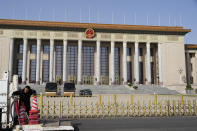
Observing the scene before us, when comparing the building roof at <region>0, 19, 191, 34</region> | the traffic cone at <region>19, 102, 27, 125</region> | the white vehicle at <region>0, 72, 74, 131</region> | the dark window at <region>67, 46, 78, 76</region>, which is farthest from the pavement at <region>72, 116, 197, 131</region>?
the dark window at <region>67, 46, 78, 76</region>

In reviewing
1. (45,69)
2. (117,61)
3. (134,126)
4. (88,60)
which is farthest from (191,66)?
(134,126)

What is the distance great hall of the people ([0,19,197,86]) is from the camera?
1892 inches

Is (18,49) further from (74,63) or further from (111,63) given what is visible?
(111,63)

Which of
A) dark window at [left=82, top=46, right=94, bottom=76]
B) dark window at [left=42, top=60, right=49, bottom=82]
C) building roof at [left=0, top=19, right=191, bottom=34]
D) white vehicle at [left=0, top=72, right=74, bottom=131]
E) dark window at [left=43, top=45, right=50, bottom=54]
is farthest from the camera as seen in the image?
dark window at [left=82, top=46, right=94, bottom=76]

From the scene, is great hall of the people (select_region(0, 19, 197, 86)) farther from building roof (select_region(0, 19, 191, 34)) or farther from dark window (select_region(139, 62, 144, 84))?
dark window (select_region(139, 62, 144, 84))

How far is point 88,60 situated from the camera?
2142 inches

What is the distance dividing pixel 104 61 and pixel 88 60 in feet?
15.0

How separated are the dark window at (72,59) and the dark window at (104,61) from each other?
7387 millimetres

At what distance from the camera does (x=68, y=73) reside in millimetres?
53125

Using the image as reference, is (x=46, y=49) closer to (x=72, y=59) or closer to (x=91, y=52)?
(x=72, y=59)

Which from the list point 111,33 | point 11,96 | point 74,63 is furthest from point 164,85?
point 11,96

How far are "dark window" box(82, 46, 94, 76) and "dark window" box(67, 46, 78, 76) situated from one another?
2227 mm

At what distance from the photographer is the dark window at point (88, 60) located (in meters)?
53.9

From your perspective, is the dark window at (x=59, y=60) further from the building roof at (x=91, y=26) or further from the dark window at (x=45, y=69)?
the building roof at (x=91, y=26)
